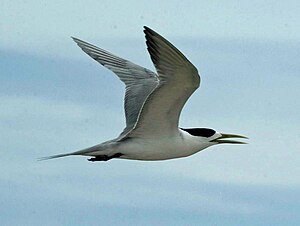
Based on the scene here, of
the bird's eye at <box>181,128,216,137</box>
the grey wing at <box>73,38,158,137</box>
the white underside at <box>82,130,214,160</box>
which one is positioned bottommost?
the white underside at <box>82,130,214,160</box>

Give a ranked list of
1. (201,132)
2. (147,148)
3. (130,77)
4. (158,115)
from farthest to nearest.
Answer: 1. (130,77)
2. (201,132)
3. (147,148)
4. (158,115)

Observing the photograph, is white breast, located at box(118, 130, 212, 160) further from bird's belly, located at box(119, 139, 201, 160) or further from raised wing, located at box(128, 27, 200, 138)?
raised wing, located at box(128, 27, 200, 138)

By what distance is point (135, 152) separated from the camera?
1970 cm

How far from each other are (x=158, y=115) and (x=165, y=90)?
0.98 metres

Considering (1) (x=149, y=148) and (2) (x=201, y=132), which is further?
(2) (x=201, y=132)

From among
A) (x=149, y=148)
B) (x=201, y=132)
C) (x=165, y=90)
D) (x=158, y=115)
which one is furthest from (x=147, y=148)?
(x=165, y=90)

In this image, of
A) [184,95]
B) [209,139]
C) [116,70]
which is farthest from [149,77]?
[184,95]

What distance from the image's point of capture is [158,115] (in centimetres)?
1920

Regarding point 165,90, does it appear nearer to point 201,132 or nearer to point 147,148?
point 147,148

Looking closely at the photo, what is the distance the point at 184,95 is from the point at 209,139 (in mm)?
2481

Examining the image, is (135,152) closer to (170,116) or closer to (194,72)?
(170,116)

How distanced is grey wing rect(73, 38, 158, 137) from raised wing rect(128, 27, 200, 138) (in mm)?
1387

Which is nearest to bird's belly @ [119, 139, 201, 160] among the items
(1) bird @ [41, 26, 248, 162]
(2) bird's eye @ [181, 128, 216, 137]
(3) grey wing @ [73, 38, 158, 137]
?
(1) bird @ [41, 26, 248, 162]

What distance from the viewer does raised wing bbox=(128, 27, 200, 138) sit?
17078 millimetres
